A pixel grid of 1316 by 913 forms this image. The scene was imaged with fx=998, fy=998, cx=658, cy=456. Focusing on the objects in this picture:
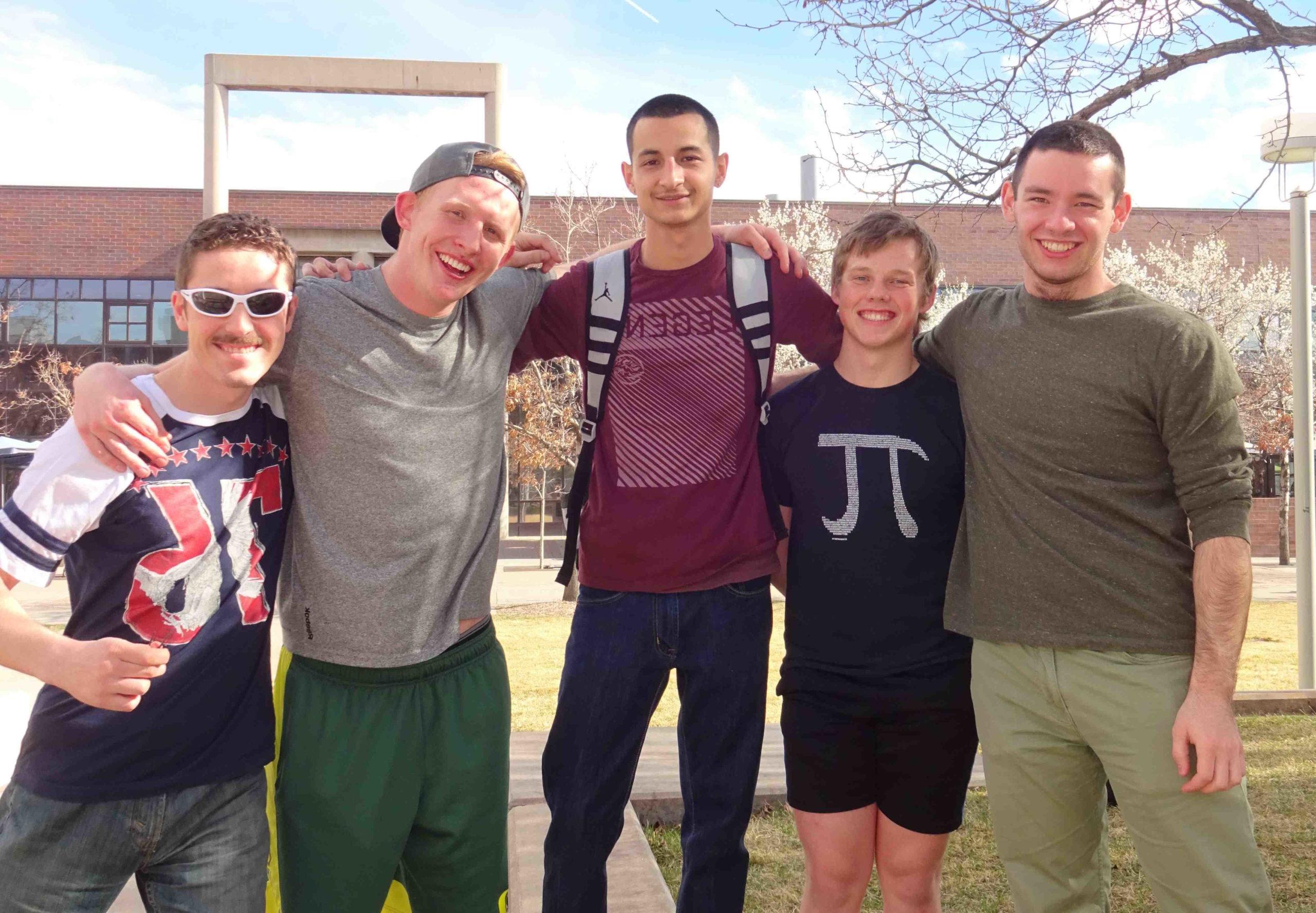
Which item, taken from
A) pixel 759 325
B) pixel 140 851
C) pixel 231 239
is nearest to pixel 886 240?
pixel 759 325

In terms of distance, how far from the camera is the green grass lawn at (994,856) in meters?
4.09

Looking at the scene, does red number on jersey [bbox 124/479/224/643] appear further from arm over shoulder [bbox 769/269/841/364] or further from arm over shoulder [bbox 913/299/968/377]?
arm over shoulder [bbox 913/299/968/377]

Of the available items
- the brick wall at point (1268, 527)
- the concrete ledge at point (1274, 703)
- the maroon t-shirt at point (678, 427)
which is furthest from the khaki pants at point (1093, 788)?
the brick wall at point (1268, 527)

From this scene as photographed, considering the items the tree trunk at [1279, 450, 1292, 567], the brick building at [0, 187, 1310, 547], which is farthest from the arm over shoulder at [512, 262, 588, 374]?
the tree trunk at [1279, 450, 1292, 567]

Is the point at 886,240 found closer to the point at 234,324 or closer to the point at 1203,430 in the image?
the point at 1203,430

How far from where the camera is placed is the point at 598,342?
9.73 ft

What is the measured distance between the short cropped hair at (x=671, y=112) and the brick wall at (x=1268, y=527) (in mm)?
28789

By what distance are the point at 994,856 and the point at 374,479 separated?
11.5ft

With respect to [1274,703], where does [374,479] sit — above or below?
above

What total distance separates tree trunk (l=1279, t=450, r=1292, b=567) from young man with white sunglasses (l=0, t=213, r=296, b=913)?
27077 millimetres

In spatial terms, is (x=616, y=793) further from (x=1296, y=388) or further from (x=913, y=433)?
(x=1296, y=388)

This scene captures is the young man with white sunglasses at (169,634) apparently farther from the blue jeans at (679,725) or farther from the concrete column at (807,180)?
the concrete column at (807,180)

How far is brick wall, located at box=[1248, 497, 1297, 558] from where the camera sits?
27391 mm

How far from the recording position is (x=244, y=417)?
2412 millimetres
